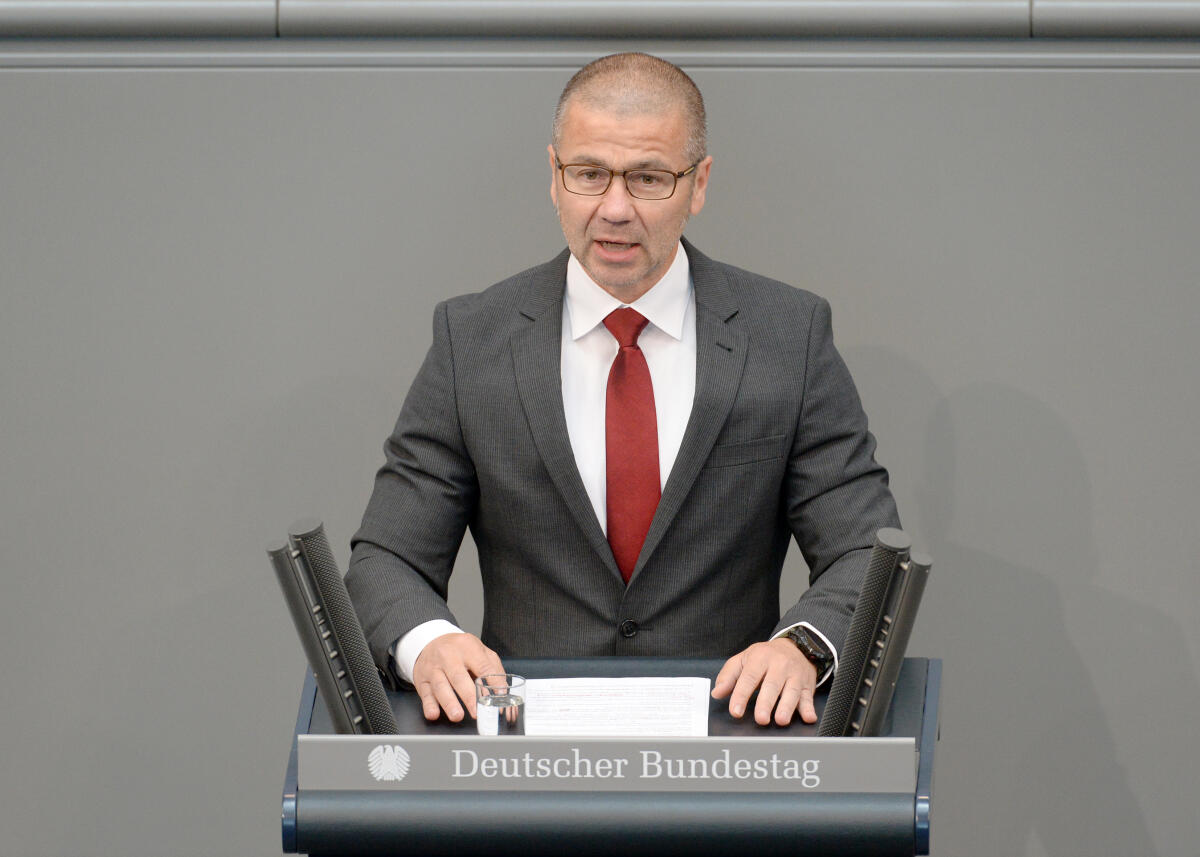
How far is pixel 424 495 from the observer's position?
2.63 meters

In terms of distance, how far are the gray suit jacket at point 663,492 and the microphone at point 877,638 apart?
2.08ft

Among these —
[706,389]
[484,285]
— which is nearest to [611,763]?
[706,389]

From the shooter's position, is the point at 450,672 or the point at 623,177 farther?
the point at 623,177

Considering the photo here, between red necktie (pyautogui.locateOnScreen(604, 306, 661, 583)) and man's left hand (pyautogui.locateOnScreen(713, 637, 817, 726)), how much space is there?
463 mm

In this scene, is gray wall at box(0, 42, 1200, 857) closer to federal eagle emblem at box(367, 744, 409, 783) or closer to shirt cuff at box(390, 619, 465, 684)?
shirt cuff at box(390, 619, 465, 684)

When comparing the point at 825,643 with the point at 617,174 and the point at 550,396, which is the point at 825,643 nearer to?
the point at 550,396

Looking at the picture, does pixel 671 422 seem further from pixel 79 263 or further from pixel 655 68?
pixel 79 263

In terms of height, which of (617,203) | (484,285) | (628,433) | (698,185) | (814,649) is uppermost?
(484,285)

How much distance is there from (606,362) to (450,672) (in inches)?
28.6

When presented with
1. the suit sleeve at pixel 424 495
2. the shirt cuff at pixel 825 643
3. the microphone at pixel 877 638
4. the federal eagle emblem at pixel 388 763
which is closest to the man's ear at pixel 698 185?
the suit sleeve at pixel 424 495

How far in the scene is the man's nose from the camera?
2496mm

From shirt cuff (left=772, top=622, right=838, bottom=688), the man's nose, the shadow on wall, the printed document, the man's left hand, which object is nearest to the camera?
the printed document

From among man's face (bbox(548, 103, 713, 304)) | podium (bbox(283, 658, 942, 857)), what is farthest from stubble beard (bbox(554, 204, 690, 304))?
podium (bbox(283, 658, 942, 857))

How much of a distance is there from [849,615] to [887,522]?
0.26 metres
